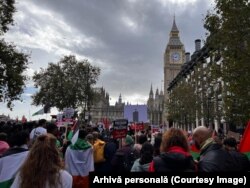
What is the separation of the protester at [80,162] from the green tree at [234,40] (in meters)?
14.4

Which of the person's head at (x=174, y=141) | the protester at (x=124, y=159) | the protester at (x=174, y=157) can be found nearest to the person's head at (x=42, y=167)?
the protester at (x=174, y=157)

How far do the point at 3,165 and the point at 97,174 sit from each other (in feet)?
7.53

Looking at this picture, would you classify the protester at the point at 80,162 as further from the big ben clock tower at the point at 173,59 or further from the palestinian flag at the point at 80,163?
the big ben clock tower at the point at 173,59

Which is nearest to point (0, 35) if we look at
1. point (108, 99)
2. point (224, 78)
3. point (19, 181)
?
point (224, 78)

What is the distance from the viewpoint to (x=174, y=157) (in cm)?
452

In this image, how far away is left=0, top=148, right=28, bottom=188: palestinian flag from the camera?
18.5 feet

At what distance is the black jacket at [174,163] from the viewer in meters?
4.46

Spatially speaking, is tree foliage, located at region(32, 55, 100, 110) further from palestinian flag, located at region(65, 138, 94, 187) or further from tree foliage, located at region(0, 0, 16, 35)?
palestinian flag, located at region(65, 138, 94, 187)

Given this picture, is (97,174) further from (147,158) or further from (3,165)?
(147,158)

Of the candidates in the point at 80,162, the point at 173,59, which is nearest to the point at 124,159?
the point at 80,162

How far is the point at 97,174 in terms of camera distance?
4.01 metres

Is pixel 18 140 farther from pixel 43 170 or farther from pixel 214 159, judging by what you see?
pixel 214 159

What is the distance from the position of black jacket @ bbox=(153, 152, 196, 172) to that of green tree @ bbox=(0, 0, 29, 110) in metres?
24.6

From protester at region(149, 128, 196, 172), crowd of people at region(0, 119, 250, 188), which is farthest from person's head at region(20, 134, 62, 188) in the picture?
protester at region(149, 128, 196, 172)
